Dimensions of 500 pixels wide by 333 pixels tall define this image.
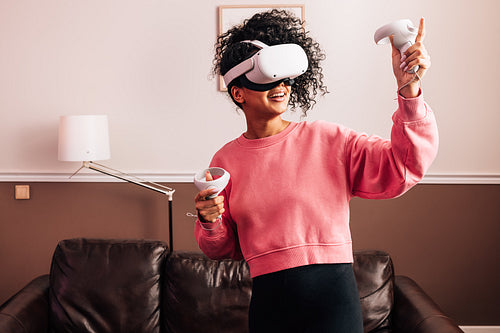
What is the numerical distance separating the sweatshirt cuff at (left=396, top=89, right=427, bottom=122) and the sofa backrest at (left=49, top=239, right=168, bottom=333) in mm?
1742

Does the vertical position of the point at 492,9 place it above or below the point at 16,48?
above

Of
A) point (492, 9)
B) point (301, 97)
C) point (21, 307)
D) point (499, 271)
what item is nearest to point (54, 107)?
point (21, 307)

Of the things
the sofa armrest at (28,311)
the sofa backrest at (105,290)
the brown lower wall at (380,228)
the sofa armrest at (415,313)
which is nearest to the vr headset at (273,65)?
the sofa armrest at (415,313)

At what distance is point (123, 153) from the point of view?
10.2 feet

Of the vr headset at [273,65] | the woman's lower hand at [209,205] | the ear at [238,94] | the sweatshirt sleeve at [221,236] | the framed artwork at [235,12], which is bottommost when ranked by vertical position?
the sweatshirt sleeve at [221,236]

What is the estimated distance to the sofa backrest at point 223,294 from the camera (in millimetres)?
2240

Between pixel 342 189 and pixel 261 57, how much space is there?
1.14 ft

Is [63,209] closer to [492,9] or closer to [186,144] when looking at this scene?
[186,144]

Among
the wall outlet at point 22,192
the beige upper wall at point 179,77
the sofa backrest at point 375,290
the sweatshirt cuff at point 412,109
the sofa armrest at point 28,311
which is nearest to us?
the sweatshirt cuff at point 412,109

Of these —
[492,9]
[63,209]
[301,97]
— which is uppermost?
[492,9]

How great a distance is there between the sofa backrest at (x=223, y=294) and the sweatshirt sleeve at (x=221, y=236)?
109 centimetres

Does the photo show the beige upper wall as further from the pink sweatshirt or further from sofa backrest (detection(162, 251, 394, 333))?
the pink sweatshirt

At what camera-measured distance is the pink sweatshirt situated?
3.22ft

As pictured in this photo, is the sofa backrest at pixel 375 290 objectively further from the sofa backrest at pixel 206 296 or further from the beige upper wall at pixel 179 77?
the beige upper wall at pixel 179 77
